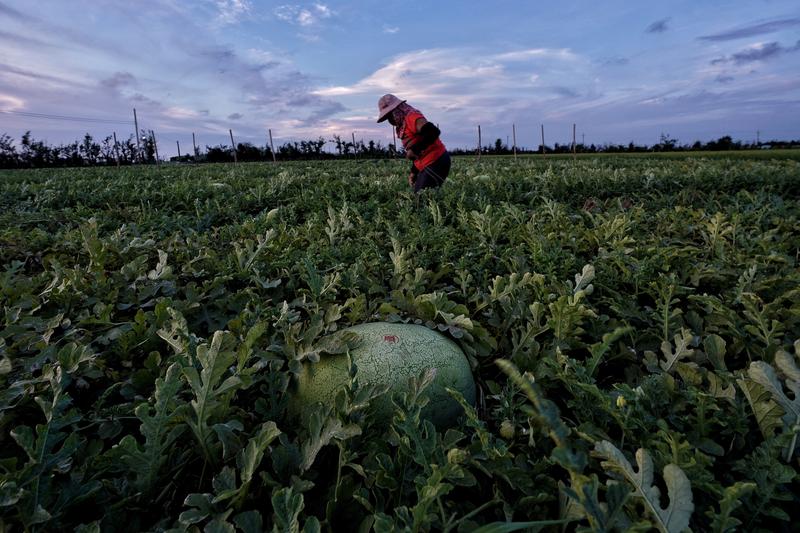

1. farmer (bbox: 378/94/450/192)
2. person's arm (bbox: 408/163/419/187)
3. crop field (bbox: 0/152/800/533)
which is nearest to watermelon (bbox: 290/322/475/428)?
crop field (bbox: 0/152/800/533)

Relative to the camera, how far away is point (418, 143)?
24.5ft

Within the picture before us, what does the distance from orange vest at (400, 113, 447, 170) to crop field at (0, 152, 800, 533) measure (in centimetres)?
410

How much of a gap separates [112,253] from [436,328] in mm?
2567

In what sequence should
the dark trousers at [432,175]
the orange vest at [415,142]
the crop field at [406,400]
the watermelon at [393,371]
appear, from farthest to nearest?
1. the dark trousers at [432,175]
2. the orange vest at [415,142]
3. the watermelon at [393,371]
4. the crop field at [406,400]

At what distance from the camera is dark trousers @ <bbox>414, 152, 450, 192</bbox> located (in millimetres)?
7605

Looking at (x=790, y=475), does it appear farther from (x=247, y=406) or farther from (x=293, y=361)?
(x=247, y=406)

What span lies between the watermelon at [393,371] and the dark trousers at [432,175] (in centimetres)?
578

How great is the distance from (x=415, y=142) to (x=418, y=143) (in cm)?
6

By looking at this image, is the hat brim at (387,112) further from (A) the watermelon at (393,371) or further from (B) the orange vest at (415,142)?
(A) the watermelon at (393,371)

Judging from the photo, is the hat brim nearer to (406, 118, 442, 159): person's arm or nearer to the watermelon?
(406, 118, 442, 159): person's arm

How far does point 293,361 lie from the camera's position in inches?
71.8

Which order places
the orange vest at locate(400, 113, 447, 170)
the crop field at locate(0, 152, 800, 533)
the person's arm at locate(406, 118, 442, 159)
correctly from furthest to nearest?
the orange vest at locate(400, 113, 447, 170)
the person's arm at locate(406, 118, 442, 159)
the crop field at locate(0, 152, 800, 533)

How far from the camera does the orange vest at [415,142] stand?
23.8 feet

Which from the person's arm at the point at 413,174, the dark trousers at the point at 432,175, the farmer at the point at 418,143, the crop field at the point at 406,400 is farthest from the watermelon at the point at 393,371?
the person's arm at the point at 413,174
